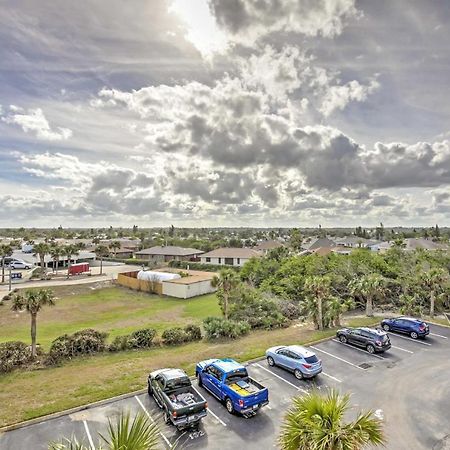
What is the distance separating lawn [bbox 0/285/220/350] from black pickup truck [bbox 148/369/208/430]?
14082mm

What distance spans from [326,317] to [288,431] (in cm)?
2074

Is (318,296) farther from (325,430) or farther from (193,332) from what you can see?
(325,430)

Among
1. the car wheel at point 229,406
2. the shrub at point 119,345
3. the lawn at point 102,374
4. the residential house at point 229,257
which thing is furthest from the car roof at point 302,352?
the residential house at point 229,257

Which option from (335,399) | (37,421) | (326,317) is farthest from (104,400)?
(326,317)

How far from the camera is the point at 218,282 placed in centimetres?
3109

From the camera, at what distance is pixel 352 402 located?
50.0ft

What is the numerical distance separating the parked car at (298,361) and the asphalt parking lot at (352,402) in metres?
0.42

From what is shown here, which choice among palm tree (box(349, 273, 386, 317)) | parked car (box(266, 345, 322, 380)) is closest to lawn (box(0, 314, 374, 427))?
parked car (box(266, 345, 322, 380))

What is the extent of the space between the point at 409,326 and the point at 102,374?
70.5 ft

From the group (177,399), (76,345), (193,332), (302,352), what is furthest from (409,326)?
(76,345)

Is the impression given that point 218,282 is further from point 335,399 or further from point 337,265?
point 335,399

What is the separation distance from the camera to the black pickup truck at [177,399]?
41.4ft

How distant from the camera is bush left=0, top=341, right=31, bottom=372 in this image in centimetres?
1927

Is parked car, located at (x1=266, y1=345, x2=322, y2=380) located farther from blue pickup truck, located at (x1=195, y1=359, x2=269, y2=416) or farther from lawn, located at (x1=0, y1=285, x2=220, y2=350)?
lawn, located at (x1=0, y1=285, x2=220, y2=350)
